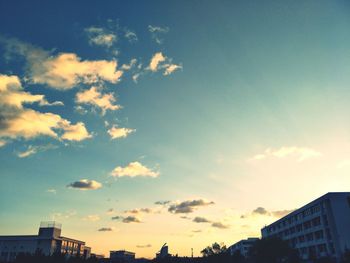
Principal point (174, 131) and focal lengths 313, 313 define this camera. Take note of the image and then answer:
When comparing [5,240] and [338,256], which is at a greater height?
[5,240]

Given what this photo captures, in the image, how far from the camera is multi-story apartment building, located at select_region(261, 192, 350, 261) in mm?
66688

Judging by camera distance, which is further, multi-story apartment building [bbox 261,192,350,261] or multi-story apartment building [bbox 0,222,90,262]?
multi-story apartment building [bbox 0,222,90,262]

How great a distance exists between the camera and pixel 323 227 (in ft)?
234

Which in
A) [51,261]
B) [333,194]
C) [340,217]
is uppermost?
[333,194]

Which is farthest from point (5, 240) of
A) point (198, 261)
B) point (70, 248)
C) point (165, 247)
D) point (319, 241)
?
point (319, 241)

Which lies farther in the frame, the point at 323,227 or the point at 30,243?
the point at 30,243

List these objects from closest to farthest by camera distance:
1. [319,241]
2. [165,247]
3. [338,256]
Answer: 1. [338,256]
2. [319,241]
3. [165,247]

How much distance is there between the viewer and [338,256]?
6594 cm

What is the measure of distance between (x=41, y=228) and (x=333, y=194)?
100.0 metres

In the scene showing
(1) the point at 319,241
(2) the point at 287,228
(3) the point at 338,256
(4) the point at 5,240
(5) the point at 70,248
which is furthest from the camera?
(5) the point at 70,248

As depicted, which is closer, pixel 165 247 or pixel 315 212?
pixel 315 212

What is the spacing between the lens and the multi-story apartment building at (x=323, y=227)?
66688 millimetres

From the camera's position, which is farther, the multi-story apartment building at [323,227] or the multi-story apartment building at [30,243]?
the multi-story apartment building at [30,243]

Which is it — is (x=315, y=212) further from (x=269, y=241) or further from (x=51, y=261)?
(x=51, y=261)
